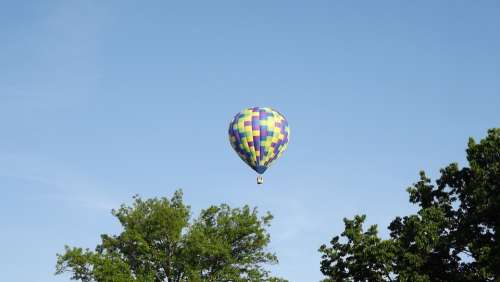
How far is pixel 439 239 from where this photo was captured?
38188mm

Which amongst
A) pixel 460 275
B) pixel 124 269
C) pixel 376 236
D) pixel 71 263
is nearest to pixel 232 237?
pixel 124 269

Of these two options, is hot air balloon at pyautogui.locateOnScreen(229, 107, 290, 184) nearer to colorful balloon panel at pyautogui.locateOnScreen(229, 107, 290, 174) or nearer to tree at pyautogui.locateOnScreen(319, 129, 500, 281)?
colorful balloon panel at pyautogui.locateOnScreen(229, 107, 290, 174)

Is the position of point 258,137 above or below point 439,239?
above

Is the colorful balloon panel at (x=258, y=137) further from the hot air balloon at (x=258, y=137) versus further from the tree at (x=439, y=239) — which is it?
the tree at (x=439, y=239)

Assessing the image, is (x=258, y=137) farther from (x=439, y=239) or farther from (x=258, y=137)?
(x=439, y=239)

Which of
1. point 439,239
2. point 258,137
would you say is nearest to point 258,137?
point 258,137

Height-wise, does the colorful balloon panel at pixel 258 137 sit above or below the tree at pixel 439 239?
above

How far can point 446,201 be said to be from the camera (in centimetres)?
4081

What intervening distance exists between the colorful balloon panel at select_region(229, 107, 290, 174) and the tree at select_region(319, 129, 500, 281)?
72.5 ft

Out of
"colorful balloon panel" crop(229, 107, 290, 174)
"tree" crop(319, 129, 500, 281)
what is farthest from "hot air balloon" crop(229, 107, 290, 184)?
"tree" crop(319, 129, 500, 281)

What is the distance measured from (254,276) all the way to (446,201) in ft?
71.1

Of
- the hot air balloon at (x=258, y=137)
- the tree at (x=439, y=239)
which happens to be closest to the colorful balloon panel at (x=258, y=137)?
the hot air balloon at (x=258, y=137)

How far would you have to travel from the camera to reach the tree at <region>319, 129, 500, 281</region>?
37.4m

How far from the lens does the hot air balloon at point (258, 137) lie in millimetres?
61500
